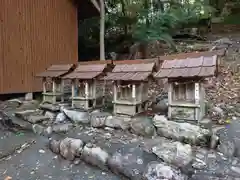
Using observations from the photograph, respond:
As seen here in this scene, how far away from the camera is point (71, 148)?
4.42 m

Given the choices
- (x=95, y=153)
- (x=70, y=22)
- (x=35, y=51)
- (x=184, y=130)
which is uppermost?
(x=70, y=22)

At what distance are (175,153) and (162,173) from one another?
17.4 inches

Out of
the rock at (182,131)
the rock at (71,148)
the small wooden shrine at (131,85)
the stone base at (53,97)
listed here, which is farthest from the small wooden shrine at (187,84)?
the stone base at (53,97)

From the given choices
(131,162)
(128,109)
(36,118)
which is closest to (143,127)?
(128,109)

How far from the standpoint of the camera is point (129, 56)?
966 cm

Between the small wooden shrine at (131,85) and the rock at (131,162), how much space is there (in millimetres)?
1052

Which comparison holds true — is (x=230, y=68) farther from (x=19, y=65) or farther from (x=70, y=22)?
(x=19, y=65)

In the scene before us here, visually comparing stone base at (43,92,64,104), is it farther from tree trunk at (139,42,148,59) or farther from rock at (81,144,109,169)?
tree trunk at (139,42,148,59)

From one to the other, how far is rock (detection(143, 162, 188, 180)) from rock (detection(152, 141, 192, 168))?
0.16m

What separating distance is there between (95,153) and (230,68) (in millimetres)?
5893

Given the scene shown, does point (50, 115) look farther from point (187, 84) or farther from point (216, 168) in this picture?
point (216, 168)

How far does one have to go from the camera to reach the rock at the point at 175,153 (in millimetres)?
3564

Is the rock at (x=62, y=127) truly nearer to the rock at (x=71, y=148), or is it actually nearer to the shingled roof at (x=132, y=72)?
the rock at (x=71, y=148)

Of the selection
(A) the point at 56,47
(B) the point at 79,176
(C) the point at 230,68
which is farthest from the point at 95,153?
(C) the point at 230,68
